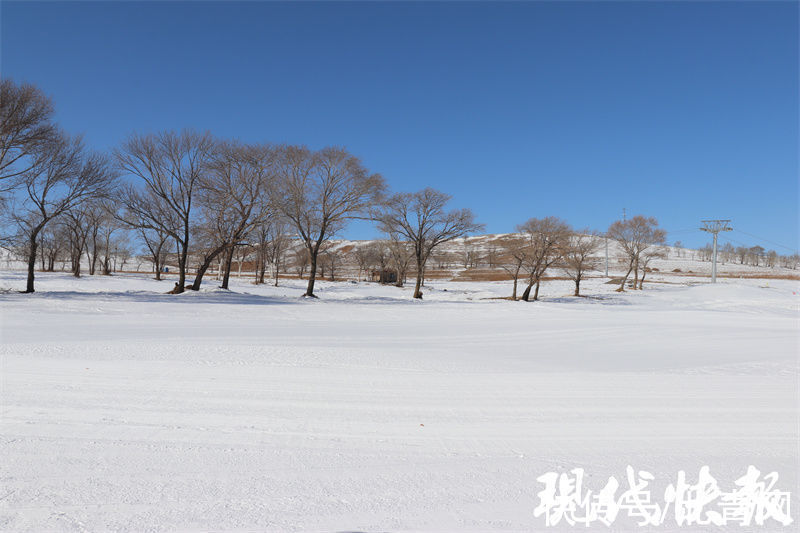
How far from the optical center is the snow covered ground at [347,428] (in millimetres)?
3068

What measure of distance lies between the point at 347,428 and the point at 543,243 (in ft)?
107

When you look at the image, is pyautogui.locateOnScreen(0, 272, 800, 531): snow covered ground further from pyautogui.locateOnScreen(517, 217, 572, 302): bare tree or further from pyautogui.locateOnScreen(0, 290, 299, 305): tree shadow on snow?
pyautogui.locateOnScreen(517, 217, 572, 302): bare tree

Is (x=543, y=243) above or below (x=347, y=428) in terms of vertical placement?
above

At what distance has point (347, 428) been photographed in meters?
4.59

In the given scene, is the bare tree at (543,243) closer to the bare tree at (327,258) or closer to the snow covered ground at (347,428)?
the bare tree at (327,258)

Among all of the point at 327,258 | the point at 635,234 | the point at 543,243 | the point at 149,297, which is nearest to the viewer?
the point at 149,297

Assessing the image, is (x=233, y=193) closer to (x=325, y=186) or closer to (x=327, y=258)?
(x=325, y=186)

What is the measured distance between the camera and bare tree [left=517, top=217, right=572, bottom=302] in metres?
34.1

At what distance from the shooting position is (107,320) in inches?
528

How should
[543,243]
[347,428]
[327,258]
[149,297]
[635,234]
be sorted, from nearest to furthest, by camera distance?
[347,428]
[149,297]
[543,243]
[635,234]
[327,258]

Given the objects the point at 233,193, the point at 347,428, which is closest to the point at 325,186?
the point at 233,193

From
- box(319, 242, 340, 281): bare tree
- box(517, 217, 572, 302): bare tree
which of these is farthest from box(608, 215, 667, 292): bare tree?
box(319, 242, 340, 281): bare tree

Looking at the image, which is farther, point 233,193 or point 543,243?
point 543,243

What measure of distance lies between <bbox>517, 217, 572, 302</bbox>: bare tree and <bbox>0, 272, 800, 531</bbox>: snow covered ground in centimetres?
2416
